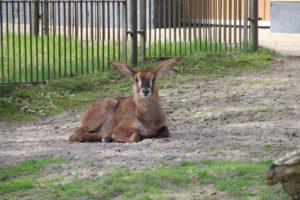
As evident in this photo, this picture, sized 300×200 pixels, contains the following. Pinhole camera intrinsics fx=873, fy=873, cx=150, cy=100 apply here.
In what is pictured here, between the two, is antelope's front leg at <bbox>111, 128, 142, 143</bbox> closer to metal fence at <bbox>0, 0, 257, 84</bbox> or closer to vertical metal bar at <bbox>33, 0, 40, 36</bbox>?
metal fence at <bbox>0, 0, 257, 84</bbox>

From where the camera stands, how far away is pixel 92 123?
397 inches

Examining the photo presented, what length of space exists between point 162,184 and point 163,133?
2.14 metres

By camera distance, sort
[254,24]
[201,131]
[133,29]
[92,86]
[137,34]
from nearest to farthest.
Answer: [201,131] → [92,86] → [133,29] → [137,34] → [254,24]

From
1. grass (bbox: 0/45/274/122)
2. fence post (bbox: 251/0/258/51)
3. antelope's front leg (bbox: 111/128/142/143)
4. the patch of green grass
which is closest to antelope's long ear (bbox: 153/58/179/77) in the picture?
antelope's front leg (bbox: 111/128/142/143)

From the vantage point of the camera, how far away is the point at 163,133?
973cm

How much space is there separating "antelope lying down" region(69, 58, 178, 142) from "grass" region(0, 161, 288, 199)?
161cm

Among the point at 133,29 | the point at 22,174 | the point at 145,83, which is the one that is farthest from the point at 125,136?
the point at 133,29

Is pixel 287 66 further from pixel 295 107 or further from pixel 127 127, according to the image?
pixel 127 127

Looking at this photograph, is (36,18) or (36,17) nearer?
(36,17)

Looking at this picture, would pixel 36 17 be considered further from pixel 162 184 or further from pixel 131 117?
pixel 162 184

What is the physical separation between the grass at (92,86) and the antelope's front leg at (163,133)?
2.65m

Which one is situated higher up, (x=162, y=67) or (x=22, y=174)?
(x=162, y=67)

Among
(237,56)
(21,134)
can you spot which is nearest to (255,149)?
(21,134)

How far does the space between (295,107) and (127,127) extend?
98.7 inches
